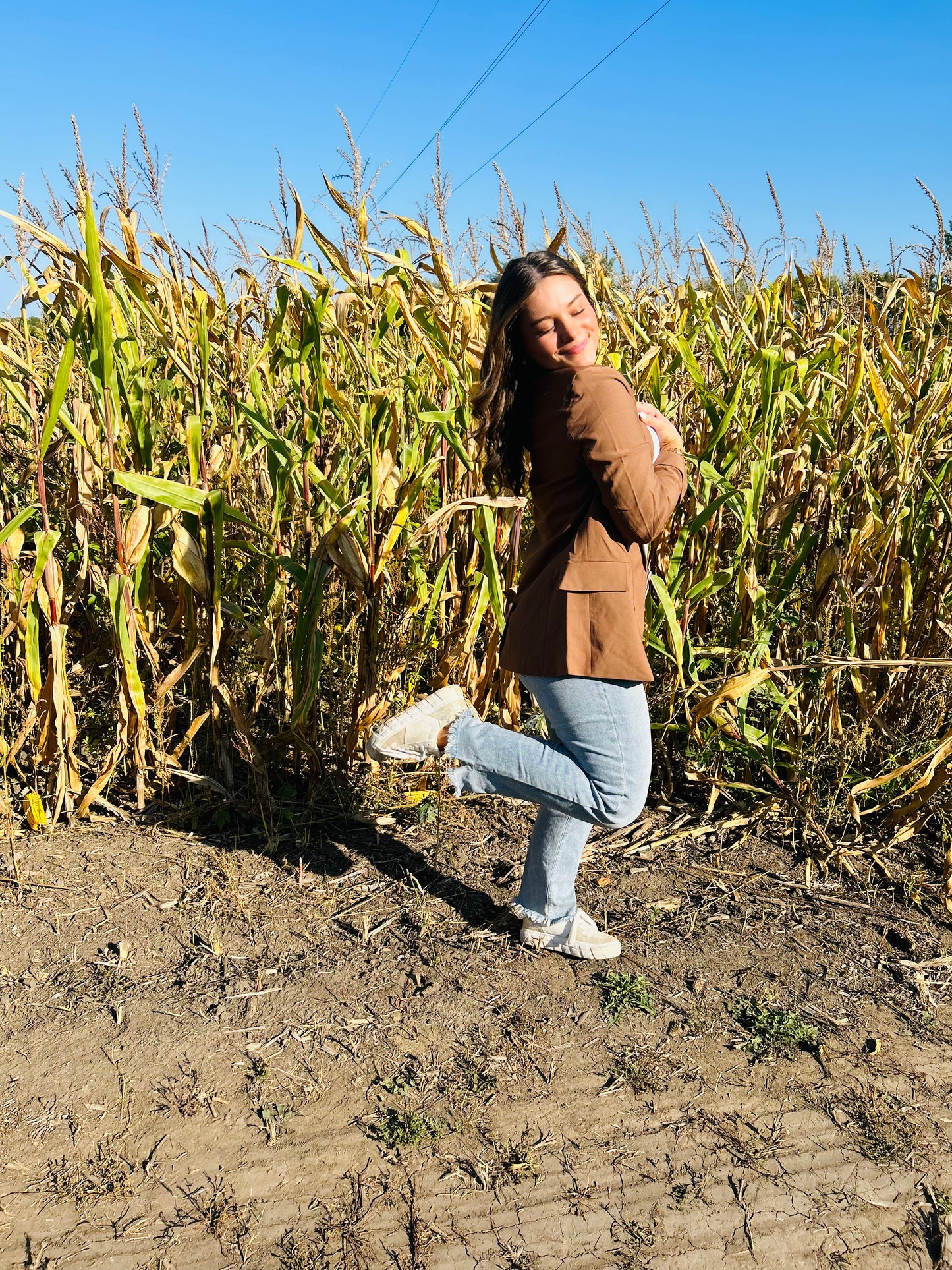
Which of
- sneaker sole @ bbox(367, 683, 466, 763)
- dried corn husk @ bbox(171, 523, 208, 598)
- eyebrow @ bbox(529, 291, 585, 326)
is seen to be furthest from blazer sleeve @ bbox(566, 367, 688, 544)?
dried corn husk @ bbox(171, 523, 208, 598)

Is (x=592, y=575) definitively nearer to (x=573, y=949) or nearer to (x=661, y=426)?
(x=661, y=426)

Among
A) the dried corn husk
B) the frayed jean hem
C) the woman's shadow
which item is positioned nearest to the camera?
the frayed jean hem

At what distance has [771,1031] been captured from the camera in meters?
1.97

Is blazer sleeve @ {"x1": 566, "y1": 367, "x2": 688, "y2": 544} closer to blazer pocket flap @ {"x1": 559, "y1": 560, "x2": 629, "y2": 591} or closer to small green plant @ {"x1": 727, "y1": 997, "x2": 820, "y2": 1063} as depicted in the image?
blazer pocket flap @ {"x1": 559, "y1": 560, "x2": 629, "y2": 591}

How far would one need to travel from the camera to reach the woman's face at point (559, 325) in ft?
5.84

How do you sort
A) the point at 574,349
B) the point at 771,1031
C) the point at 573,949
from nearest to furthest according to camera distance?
1. the point at 574,349
2. the point at 771,1031
3. the point at 573,949

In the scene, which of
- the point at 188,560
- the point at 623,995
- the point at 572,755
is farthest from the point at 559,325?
the point at 623,995

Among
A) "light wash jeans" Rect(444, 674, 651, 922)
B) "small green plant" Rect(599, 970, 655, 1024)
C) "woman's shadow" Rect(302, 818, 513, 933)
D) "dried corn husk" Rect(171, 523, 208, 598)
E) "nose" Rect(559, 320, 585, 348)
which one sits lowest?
"small green plant" Rect(599, 970, 655, 1024)

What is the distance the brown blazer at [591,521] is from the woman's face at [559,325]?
40 millimetres

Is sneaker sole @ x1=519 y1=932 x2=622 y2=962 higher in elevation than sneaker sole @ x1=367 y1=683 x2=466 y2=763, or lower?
lower

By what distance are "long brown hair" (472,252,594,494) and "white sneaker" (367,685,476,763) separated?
0.51 meters

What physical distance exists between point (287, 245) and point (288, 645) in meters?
1.14

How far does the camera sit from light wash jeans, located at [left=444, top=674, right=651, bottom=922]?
193 cm

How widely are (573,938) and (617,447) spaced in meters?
1.17
